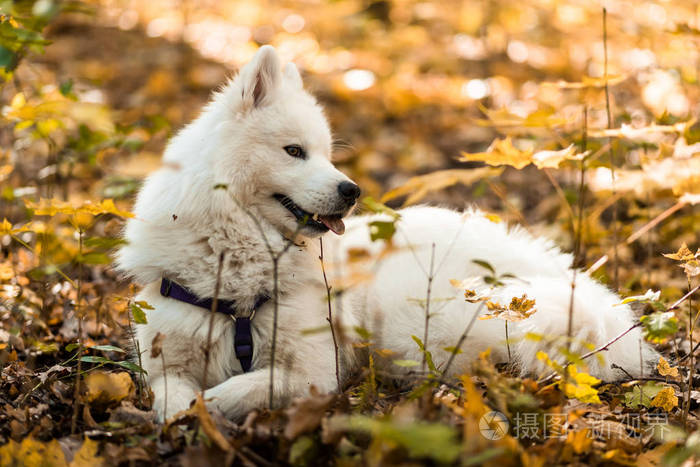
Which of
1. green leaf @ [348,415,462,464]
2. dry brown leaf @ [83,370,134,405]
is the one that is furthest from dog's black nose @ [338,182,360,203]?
green leaf @ [348,415,462,464]

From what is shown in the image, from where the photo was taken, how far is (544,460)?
195 centimetres

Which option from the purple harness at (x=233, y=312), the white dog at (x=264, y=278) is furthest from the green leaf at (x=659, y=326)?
the purple harness at (x=233, y=312)

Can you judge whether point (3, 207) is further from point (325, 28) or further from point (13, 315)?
point (325, 28)

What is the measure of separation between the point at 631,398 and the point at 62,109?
285cm

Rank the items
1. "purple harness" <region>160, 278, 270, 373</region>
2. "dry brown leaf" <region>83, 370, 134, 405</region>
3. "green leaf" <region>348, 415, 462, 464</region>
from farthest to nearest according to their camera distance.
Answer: "purple harness" <region>160, 278, 270, 373</region> → "dry brown leaf" <region>83, 370, 134, 405</region> → "green leaf" <region>348, 415, 462, 464</region>

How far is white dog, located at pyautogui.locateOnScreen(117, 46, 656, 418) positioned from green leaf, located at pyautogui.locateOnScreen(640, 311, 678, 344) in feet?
2.00

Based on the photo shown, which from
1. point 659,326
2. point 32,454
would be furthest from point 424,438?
point 32,454

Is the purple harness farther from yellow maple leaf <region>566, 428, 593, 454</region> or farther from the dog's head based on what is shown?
yellow maple leaf <region>566, 428, 593, 454</region>

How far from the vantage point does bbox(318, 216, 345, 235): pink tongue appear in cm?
286

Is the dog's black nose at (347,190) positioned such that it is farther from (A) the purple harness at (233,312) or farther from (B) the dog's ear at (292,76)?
(B) the dog's ear at (292,76)

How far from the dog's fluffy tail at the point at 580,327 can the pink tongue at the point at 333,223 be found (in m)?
0.80

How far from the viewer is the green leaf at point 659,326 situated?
6.62 ft

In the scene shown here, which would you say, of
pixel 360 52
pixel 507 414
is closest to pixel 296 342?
pixel 507 414

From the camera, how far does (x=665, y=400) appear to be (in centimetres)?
247
